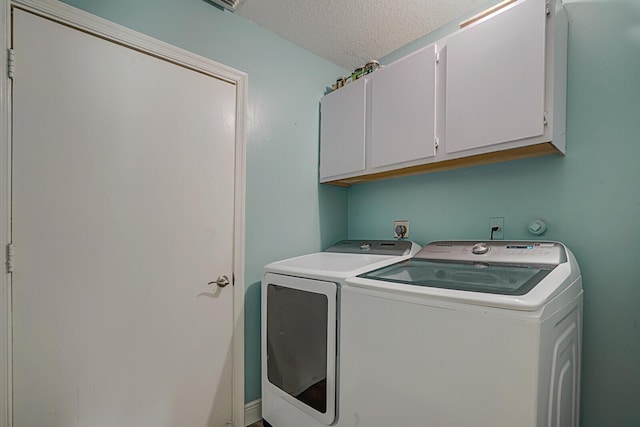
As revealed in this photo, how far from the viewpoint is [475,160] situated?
5.37 feet

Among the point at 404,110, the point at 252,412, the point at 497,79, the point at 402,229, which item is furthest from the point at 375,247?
the point at 252,412

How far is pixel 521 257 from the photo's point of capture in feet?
4.38

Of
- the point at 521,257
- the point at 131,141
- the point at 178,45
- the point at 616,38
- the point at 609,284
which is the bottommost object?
the point at 609,284

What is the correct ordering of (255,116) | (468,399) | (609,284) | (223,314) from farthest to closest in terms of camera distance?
(255,116) → (223,314) → (609,284) → (468,399)

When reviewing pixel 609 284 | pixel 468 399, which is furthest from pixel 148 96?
pixel 609 284

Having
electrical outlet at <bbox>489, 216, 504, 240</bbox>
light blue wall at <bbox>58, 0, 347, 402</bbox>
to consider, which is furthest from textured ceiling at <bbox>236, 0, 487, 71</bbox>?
electrical outlet at <bbox>489, 216, 504, 240</bbox>

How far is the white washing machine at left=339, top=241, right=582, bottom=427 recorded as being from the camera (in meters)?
0.84

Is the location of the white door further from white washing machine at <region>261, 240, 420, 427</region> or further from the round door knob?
white washing machine at <region>261, 240, 420, 427</region>

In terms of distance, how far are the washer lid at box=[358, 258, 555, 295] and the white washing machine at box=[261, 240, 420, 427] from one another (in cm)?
14

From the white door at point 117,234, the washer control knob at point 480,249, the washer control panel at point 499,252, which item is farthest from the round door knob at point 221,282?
the washer control knob at point 480,249

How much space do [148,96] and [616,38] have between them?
2282 millimetres

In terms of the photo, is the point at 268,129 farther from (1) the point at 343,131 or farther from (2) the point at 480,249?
(2) the point at 480,249

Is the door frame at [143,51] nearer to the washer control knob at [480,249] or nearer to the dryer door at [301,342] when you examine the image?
the dryer door at [301,342]

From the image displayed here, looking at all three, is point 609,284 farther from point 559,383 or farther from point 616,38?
point 616,38
